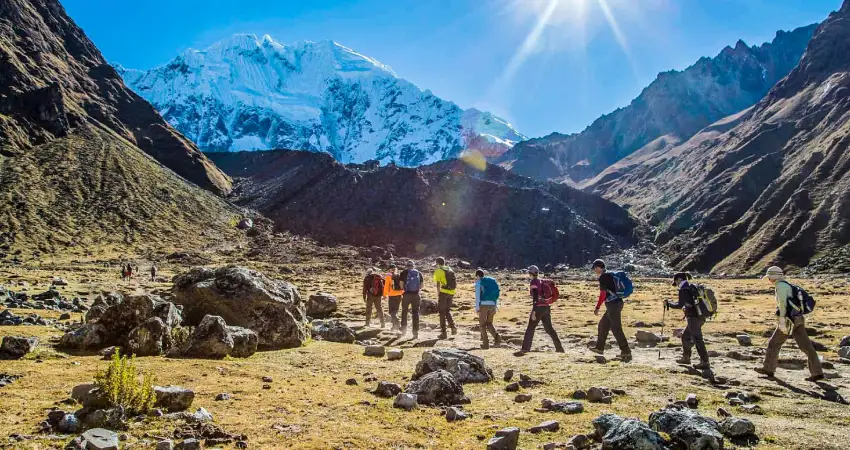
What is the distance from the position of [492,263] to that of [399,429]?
10109cm

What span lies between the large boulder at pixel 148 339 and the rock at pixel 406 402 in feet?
22.7

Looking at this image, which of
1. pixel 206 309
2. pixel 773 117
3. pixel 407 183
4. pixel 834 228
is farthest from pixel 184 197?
pixel 773 117

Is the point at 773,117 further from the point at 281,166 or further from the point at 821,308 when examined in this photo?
the point at 821,308

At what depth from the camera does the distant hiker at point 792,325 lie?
1145cm

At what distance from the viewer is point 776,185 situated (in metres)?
129

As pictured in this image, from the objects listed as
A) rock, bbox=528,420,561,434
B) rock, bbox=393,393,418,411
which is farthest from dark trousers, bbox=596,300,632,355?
rock, bbox=393,393,418,411

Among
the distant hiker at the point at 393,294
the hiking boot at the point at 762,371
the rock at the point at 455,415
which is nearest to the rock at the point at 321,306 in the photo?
the distant hiker at the point at 393,294

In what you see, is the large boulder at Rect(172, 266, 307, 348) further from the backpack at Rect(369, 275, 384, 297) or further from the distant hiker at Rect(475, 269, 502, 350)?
the backpack at Rect(369, 275, 384, 297)

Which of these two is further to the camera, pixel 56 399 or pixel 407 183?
pixel 407 183

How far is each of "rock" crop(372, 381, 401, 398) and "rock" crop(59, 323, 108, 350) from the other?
25.4 ft

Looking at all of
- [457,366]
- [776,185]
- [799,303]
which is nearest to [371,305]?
[457,366]

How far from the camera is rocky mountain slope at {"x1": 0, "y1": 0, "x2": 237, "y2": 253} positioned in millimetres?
81875

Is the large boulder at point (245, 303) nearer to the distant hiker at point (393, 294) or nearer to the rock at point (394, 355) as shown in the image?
the rock at point (394, 355)

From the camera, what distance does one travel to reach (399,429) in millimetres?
7723
